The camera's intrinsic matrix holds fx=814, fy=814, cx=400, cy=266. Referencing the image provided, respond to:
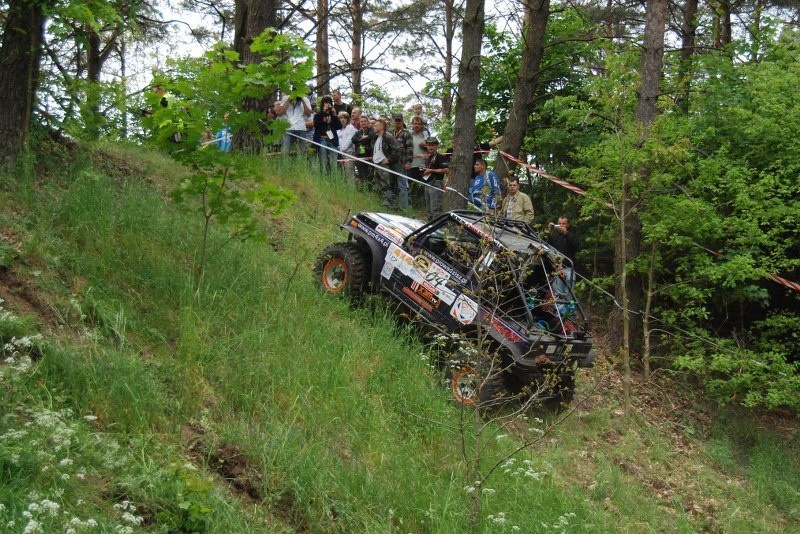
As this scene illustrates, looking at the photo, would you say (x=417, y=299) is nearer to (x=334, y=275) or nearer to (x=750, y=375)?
(x=334, y=275)

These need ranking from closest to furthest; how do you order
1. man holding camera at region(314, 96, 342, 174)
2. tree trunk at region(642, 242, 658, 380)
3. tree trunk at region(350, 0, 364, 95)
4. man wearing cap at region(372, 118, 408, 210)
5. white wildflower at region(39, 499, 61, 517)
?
white wildflower at region(39, 499, 61, 517)
tree trunk at region(642, 242, 658, 380)
man wearing cap at region(372, 118, 408, 210)
man holding camera at region(314, 96, 342, 174)
tree trunk at region(350, 0, 364, 95)

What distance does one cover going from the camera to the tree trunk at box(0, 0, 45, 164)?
29.8 feet

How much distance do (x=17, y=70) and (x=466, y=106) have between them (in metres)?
7.38

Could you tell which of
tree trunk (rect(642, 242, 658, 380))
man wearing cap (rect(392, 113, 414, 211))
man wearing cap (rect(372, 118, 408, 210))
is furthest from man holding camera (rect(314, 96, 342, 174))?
tree trunk (rect(642, 242, 658, 380))

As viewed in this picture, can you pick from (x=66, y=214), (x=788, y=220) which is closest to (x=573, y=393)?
(x=788, y=220)

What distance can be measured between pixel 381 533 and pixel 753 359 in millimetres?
7610

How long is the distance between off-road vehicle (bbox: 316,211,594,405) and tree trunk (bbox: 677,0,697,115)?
4643 mm

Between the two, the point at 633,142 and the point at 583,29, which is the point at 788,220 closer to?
the point at 633,142

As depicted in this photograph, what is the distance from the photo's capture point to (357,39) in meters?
26.9

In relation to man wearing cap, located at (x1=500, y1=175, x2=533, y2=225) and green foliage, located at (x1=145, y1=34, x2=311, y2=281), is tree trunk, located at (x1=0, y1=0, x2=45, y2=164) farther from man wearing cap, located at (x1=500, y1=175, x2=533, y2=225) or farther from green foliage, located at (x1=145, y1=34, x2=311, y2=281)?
man wearing cap, located at (x1=500, y1=175, x2=533, y2=225)

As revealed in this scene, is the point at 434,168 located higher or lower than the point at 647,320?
higher

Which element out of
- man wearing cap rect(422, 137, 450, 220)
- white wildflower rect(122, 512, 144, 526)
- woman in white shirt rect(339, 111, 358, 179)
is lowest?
white wildflower rect(122, 512, 144, 526)

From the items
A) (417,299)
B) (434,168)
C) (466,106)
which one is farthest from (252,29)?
(417,299)

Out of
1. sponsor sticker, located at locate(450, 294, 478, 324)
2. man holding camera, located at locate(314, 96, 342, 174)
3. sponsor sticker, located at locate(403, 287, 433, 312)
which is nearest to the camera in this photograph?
sponsor sticker, located at locate(450, 294, 478, 324)
